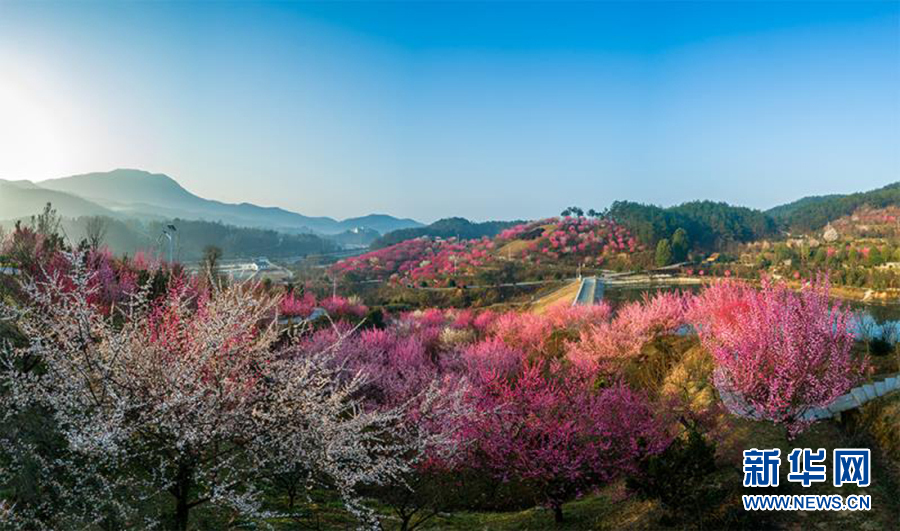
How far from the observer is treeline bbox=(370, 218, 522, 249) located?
11062cm

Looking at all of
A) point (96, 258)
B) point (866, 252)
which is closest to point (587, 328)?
point (96, 258)

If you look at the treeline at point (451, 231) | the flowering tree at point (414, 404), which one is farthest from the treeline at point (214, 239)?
the flowering tree at point (414, 404)

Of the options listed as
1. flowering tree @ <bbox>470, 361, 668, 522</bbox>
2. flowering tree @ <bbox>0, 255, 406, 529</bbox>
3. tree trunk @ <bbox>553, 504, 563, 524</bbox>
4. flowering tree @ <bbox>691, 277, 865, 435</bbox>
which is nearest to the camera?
flowering tree @ <bbox>0, 255, 406, 529</bbox>

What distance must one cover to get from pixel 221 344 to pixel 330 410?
3.44 feet

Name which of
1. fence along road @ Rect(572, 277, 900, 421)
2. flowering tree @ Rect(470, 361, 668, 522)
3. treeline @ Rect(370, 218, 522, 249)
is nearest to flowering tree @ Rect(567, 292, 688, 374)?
fence along road @ Rect(572, 277, 900, 421)

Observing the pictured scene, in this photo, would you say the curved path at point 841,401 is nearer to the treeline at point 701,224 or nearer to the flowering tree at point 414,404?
the flowering tree at point 414,404

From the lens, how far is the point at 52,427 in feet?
18.4

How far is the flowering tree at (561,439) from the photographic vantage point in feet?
21.0

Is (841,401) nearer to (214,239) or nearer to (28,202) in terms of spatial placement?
(214,239)

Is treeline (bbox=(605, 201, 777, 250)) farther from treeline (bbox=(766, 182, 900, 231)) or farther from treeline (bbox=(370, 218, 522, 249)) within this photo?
treeline (bbox=(370, 218, 522, 249))

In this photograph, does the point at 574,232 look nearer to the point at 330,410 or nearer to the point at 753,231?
the point at 753,231

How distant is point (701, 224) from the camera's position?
249 ft

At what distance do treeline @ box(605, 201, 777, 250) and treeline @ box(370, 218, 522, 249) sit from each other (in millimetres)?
38259

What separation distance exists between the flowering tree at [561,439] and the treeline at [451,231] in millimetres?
97147
